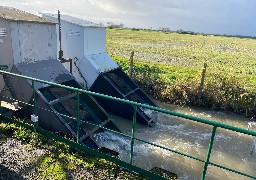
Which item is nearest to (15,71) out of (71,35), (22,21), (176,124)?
(22,21)

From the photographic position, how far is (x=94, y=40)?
10.3 meters

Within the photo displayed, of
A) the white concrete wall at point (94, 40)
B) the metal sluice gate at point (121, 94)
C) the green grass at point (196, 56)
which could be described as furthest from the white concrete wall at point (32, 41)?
the green grass at point (196, 56)

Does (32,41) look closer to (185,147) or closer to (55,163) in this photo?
(55,163)

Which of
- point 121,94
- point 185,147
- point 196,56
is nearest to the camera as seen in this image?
point 185,147

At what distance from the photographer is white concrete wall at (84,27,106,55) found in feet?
32.4

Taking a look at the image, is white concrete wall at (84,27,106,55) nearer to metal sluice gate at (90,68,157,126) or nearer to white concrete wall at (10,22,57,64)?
metal sluice gate at (90,68,157,126)

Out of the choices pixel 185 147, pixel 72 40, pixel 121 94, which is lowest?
pixel 185 147

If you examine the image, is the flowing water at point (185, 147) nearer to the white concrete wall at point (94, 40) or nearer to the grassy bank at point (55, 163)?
the grassy bank at point (55, 163)

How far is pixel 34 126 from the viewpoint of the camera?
6094 millimetres

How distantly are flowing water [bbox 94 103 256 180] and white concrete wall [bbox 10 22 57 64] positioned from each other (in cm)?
305

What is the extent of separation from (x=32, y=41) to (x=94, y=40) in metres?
3.03

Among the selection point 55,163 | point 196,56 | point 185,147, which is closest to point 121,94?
point 185,147

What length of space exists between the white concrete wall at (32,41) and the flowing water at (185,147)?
10.0ft

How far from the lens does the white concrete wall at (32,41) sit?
7242mm
